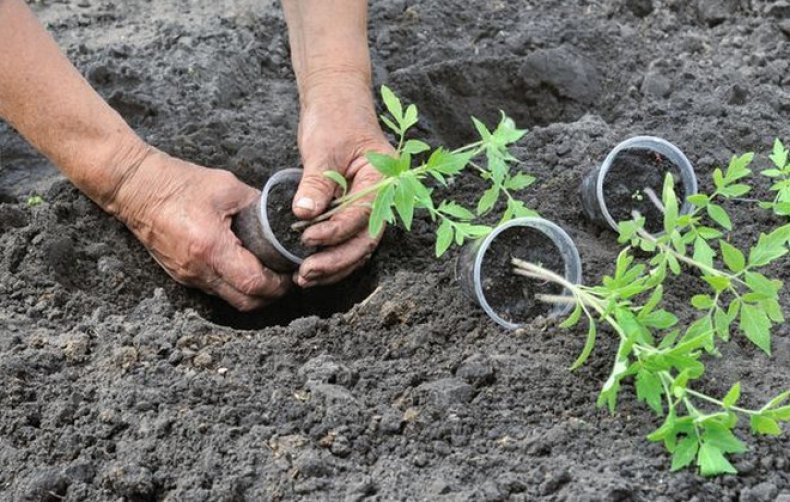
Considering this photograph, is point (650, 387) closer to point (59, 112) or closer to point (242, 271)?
point (242, 271)

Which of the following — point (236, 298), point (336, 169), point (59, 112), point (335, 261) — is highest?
point (59, 112)

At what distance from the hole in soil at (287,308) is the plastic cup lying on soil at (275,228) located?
18cm

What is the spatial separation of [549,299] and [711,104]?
1.26 m

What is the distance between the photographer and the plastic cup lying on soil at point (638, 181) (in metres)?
3.08

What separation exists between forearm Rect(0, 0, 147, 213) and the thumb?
1.56 ft

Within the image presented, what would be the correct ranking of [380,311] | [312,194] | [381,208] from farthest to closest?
[312,194] < [380,311] < [381,208]

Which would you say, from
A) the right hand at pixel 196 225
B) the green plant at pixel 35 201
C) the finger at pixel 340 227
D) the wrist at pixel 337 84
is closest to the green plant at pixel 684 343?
the finger at pixel 340 227

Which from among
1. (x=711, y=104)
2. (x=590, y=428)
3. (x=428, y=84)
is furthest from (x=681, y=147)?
(x=590, y=428)

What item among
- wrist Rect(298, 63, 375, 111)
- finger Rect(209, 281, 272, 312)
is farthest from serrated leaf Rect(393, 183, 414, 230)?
wrist Rect(298, 63, 375, 111)

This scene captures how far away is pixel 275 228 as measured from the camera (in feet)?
10.2

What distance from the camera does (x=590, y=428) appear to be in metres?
2.42

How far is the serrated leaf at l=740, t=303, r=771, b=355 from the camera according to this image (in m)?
2.37

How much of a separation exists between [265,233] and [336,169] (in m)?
0.27

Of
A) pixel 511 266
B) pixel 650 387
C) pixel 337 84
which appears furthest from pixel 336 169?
pixel 650 387
